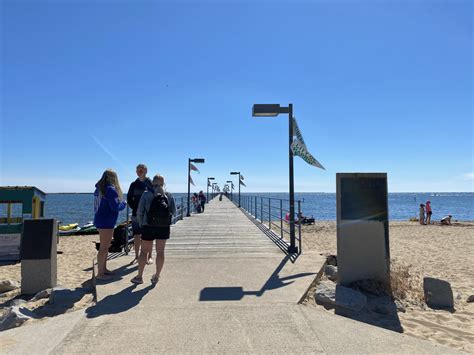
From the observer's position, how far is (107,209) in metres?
4.99

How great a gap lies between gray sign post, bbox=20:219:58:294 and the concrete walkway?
1.31 meters

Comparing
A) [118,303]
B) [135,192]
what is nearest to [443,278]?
[135,192]

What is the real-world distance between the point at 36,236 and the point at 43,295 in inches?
39.7

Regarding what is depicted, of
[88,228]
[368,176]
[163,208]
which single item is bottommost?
[88,228]

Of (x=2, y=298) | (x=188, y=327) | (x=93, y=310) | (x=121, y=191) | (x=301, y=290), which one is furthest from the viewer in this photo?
(x=2, y=298)

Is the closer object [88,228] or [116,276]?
[116,276]

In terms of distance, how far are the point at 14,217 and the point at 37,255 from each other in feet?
20.7

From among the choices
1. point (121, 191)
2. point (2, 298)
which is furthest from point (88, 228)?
point (121, 191)

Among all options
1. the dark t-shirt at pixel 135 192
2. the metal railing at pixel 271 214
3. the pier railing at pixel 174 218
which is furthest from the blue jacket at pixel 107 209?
the metal railing at pixel 271 214

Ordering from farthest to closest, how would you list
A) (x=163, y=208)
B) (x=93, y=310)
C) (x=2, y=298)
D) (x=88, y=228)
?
(x=88, y=228)
(x=2, y=298)
(x=163, y=208)
(x=93, y=310)

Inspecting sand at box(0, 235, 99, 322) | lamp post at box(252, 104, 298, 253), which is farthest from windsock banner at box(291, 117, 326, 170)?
sand at box(0, 235, 99, 322)

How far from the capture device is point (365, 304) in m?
4.51

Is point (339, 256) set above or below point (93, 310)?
above

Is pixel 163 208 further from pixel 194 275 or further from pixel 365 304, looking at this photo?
pixel 365 304
